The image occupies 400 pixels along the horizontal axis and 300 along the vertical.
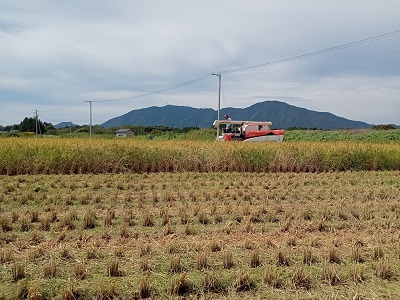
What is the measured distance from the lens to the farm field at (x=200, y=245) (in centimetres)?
355

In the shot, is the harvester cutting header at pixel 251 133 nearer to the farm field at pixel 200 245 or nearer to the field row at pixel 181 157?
the field row at pixel 181 157

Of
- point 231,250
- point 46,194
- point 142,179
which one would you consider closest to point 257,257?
point 231,250

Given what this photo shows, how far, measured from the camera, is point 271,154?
15062 mm

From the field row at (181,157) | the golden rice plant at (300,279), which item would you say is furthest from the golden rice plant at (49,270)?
the field row at (181,157)

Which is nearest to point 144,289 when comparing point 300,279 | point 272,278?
point 272,278

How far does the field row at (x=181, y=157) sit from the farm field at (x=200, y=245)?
3.44 meters

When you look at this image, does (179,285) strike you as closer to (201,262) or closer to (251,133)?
(201,262)

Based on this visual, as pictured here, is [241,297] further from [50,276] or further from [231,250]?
[50,276]

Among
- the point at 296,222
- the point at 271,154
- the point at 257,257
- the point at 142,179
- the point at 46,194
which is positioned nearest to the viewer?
the point at 257,257

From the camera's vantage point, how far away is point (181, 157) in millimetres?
14391

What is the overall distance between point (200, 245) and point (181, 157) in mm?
9801

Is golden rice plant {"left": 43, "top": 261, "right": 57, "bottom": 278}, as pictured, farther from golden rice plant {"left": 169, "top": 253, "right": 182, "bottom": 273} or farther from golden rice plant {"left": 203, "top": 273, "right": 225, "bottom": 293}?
golden rice plant {"left": 203, "top": 273, "right": 225, "bottom": 293}

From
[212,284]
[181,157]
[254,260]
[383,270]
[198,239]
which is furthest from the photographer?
[181,157]

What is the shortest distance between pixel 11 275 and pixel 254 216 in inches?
156
